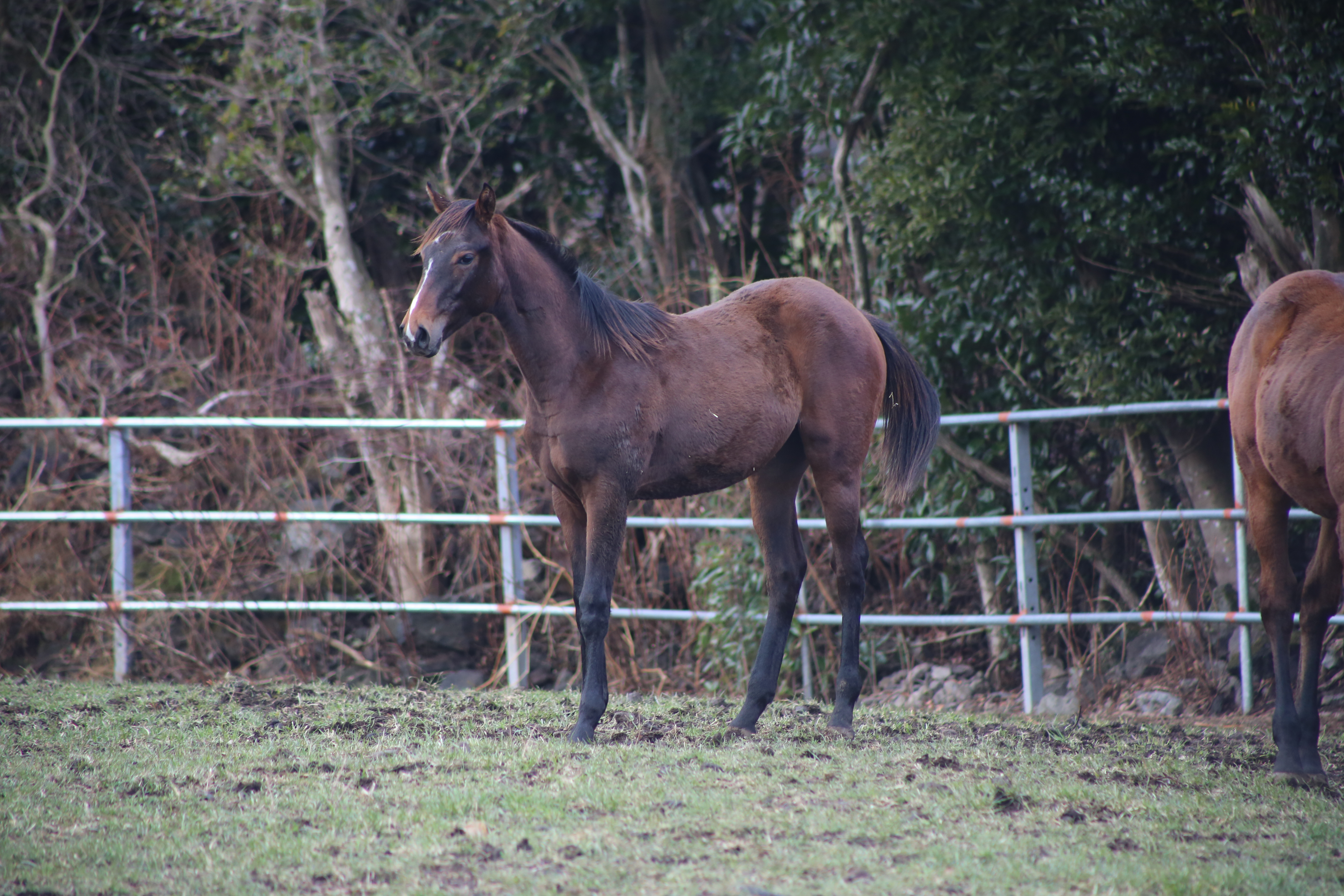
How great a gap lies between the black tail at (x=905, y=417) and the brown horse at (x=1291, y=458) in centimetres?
135

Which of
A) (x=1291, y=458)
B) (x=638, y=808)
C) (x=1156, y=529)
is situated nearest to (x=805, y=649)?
(x=1156, y=529)

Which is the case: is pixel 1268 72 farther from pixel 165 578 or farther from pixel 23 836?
pixel 165 578

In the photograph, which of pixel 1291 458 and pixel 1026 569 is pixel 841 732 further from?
pixel 1291 458

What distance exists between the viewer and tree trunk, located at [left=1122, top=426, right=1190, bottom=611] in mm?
6469

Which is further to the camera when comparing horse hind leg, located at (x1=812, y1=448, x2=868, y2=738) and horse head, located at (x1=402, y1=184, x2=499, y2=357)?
horse hind leg, located at (x1=812, y1=448, x2=868, y2=738)

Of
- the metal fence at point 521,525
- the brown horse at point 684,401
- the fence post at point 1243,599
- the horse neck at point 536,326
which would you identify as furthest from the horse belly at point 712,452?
the fence post at point 1243,599

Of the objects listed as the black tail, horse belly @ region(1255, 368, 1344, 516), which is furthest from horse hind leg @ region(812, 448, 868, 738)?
horse belly @ region(1255, 368, 1344, 516)

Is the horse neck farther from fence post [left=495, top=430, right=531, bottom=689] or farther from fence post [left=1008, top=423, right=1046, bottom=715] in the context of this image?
fence post [left=1008, top=423, right=1046, bottom=715]

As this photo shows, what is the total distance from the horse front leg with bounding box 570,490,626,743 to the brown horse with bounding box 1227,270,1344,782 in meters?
2.24

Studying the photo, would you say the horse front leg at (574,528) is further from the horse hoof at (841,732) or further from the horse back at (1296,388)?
the horse back at (1296,388)

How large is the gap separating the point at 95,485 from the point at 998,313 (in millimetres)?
6317

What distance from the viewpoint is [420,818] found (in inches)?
131

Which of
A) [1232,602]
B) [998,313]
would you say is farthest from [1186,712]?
[998,313]

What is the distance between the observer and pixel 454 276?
4.24 meters
